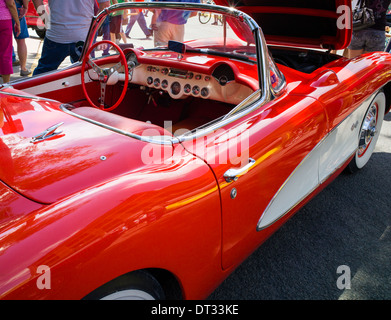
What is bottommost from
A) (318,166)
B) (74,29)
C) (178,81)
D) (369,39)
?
(318,166)

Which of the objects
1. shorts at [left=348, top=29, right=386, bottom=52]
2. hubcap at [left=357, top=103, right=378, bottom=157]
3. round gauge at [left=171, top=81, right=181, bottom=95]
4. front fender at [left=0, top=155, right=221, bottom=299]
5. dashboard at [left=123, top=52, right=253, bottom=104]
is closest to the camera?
front fender at [left=0, top=155, right=221, bottom=299]

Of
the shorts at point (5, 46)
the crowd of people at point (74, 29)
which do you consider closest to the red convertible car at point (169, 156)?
the crowd of people at point (74, 29)

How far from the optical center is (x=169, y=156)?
1536 mm

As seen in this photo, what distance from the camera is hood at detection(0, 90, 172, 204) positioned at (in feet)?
4.54

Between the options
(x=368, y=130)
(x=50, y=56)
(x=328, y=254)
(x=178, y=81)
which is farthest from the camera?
(x=50, y=56)

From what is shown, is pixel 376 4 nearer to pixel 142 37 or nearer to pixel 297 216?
pixel 297 216

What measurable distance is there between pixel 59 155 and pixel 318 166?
1.42 m

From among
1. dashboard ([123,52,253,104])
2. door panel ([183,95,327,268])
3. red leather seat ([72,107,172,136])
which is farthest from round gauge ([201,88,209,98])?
red leather seat ([72,107,172,136])

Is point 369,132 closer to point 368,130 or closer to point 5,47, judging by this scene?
point 368,130

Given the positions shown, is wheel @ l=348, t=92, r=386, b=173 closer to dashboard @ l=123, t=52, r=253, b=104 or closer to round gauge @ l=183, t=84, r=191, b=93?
dashboard @ l=123, t=52, r=253, b=104

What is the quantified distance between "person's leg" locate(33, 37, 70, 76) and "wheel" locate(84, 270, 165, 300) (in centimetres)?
290

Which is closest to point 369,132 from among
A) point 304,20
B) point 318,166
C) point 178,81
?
point 304,20

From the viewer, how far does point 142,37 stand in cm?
1034
